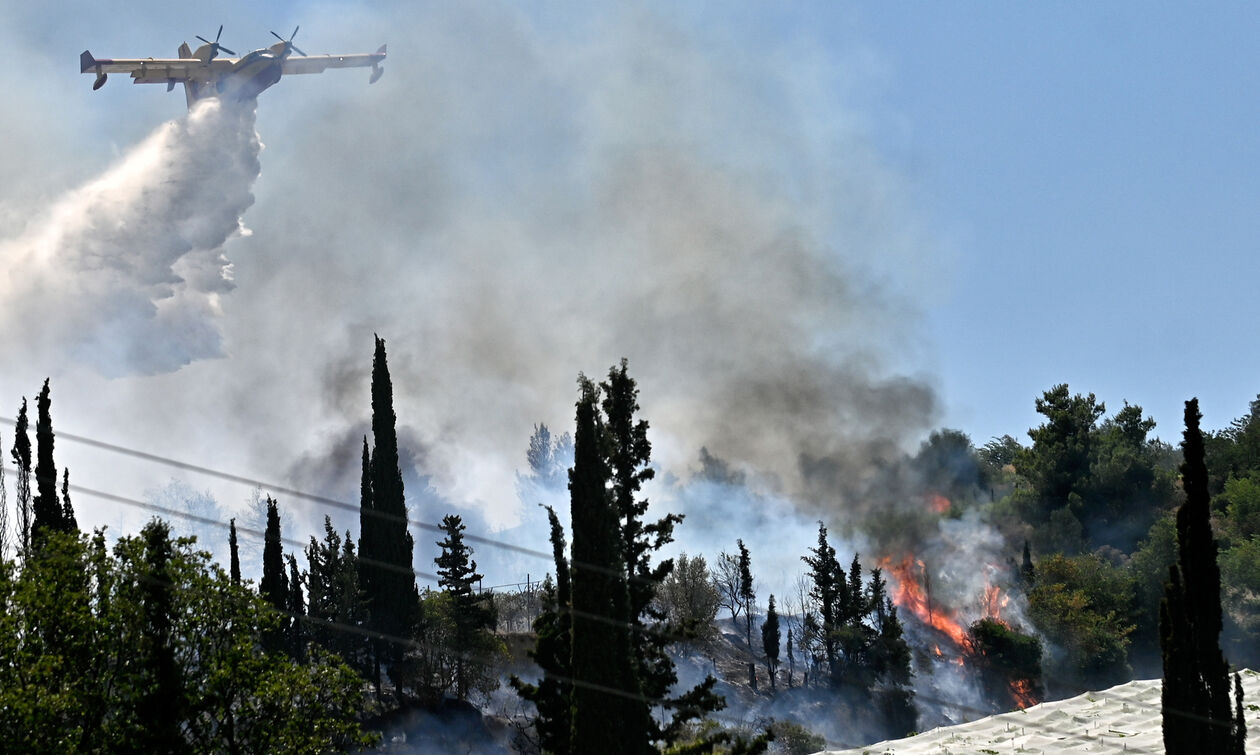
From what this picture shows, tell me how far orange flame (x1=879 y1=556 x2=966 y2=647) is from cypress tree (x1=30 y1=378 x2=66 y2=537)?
6376 cm

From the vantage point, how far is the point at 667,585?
93.2m

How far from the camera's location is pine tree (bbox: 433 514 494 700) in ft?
220

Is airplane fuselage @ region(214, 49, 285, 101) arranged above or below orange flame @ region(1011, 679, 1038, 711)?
above

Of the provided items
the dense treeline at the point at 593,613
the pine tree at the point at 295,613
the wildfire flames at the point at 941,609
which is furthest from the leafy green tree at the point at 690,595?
the pine tree at the point at 295,613

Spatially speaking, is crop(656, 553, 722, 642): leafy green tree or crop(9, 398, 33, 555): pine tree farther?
crop(656, 553, 722, 642): leafy green tree

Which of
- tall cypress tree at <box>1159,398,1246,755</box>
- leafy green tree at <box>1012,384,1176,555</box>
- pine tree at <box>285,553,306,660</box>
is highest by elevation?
leafy green tree at <box>1012,384,1176,555</box>

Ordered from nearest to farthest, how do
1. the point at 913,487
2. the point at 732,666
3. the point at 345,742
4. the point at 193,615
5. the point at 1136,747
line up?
the point at 193,615, the point at 1136,747, the point at 345,742, the point at 732,666, the point at 913,487

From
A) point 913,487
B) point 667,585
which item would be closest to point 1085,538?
point 913,487

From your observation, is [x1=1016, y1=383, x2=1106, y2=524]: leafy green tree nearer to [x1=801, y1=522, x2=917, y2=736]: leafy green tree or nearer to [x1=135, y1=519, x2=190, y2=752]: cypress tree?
[x1=801, y1=522, x2=917, y2=736]: leafy green tree

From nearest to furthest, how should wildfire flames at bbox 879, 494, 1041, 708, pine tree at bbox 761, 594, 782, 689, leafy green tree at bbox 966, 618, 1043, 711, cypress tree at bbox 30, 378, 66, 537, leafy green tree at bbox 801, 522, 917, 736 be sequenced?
cypress tree at bbox 30, 378, 66, 537 < leafy green tree at bbox 801, 522, 917, 736 < pine tree at bbox 761, 594, 782, 689 < leafy green tree at bbox 966, 618, 1043, 711 < wildfire flames at bbox 879, 494, 1041, 708

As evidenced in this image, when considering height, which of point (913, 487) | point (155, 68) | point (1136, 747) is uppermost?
point (155, 68)

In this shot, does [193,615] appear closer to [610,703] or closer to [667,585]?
[610,703]

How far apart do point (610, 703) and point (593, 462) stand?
244 inches

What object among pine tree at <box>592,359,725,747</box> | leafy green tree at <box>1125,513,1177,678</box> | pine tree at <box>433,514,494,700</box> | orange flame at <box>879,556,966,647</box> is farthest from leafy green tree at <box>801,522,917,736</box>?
pine tree at <box>592,359,725,747</box>
